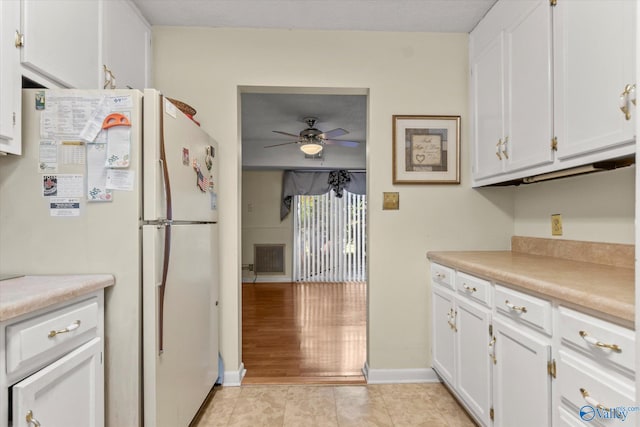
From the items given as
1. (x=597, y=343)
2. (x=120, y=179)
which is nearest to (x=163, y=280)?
(x=120, y=179)

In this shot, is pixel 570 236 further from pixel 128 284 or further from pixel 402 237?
pixel 128 284

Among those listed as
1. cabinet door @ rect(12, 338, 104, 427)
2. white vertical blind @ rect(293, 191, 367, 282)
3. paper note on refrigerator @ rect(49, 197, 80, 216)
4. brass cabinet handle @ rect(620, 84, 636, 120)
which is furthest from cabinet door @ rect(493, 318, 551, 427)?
white vertical blind @ rect(293, 191, 367, 282)

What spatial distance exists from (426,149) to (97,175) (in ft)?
6.41

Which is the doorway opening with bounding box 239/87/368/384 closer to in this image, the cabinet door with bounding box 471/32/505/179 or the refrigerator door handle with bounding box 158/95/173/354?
the cabinet door with bounding box 471/32/505/179

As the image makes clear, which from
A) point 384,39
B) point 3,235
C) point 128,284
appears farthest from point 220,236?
point 384,39

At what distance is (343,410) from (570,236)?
164cm

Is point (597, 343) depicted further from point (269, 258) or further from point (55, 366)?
point (269, 258)

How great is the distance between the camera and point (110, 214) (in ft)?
4.49

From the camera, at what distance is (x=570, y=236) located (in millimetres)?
1886

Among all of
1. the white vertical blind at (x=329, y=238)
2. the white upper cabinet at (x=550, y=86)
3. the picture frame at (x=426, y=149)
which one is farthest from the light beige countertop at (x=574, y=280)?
the white vertical blind at (x=329, y=238)

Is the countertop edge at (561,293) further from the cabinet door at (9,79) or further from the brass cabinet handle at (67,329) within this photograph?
the cabinet door at (9,79)

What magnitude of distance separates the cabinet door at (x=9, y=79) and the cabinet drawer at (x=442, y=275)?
2.16 meters

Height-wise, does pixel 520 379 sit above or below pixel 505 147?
below

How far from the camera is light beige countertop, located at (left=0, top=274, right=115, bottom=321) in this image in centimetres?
93
